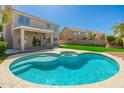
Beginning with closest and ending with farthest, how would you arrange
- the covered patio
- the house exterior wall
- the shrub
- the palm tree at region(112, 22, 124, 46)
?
1. the covered patio
2. the house exterior wall
3. the shrub
4. the palm tree at region(112, 22, 124, 46)

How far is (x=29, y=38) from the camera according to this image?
24.9 m

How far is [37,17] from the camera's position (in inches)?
1043

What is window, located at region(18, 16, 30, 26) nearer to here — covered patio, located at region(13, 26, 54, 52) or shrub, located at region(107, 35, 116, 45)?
covered patio, located at region(13, 26, 54, 52)

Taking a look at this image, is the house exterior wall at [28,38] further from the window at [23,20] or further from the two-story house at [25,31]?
the window at [23,20]

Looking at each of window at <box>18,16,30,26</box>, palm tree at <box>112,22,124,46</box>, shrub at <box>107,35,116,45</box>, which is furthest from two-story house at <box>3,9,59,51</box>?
palm tree at <box>112,22,124,46</box>

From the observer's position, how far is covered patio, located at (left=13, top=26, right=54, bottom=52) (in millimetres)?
19469

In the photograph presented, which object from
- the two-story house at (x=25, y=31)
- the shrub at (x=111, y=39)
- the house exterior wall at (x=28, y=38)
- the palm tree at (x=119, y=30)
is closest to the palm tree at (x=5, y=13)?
the two-story house at (x=25, y=31)

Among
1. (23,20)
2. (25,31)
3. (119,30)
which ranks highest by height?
(23,20)

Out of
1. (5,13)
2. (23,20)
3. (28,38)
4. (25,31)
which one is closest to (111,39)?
(28,38)

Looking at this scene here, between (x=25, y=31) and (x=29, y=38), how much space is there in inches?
80.0

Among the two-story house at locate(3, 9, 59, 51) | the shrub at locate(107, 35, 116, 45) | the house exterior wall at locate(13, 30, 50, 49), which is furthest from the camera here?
the shrub at locate(107, 35, 116, 45)

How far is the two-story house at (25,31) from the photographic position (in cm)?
2091

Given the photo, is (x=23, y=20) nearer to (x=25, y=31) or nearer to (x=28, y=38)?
(x=25, y=31)

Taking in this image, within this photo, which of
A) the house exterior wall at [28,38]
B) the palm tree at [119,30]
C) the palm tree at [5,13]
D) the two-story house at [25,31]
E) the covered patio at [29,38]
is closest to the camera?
the palm tree at [5,13]
